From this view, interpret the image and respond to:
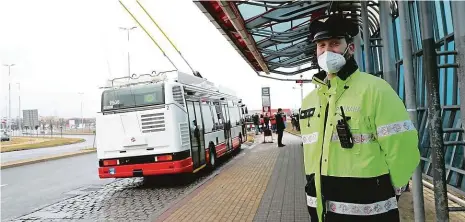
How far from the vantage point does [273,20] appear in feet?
28.7

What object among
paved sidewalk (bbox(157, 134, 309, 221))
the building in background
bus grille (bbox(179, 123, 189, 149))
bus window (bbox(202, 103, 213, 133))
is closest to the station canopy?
bus window (bbox(202, 103, 213, 133))

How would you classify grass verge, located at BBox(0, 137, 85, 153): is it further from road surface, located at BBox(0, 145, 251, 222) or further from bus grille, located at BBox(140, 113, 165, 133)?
bus grille, located at BBox(140, 113, 165, 133)

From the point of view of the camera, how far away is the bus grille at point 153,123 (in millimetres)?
10492

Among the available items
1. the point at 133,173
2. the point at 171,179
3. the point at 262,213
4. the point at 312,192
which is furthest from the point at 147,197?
the point at 312,192

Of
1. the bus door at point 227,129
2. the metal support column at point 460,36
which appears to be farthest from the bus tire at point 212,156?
the metal support column at point 460,36

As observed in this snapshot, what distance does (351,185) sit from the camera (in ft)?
8.22

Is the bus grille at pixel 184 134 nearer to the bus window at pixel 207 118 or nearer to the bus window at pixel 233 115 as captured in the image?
the bus window at pixel 207 118

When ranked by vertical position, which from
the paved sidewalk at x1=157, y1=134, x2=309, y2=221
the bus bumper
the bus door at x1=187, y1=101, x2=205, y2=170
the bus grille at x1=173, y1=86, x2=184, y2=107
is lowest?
the paved sidewalk at x1=157, y1=134, x2=309, y2=221

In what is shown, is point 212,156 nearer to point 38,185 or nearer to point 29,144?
point 38,185

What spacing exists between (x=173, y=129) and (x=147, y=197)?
1.83m

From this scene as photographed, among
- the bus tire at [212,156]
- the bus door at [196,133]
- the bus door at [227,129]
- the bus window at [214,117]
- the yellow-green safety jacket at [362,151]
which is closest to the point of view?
the yellow-green safety jacket at [362,151]

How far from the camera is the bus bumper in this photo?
10.3m

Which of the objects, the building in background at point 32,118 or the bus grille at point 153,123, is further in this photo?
the building in background at point 32,118

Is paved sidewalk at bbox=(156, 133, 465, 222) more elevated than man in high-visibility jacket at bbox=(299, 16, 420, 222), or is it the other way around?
man in high-visibility jacket at bbox=(299, 16, 420, 222)
